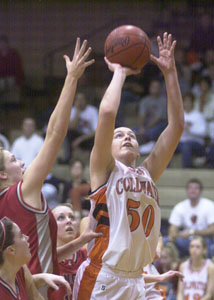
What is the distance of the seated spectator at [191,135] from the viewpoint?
35.3 ft

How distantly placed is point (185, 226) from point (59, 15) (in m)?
6.42

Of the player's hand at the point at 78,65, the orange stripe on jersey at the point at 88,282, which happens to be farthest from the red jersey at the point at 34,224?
the player's hand at the point at 78,65

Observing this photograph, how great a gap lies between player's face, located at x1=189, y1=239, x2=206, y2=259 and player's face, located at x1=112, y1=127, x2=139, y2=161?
377cm

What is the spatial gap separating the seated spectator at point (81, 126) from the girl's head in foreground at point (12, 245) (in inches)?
295

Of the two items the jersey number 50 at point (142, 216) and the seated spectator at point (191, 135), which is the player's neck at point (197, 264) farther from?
the jersey number 50 at point (142, 216)

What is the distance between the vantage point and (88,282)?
4.39 meters

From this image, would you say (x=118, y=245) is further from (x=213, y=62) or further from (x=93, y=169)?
(x=213, y=62)

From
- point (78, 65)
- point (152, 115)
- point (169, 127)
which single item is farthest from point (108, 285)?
point (152, 115)

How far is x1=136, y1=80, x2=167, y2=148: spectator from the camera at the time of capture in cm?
1101

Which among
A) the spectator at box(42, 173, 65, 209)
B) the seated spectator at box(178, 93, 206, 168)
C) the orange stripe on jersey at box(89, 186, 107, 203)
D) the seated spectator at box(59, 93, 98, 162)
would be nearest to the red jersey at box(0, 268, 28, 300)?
the orange stripe on jersey at box(89, 186, 107, 203)

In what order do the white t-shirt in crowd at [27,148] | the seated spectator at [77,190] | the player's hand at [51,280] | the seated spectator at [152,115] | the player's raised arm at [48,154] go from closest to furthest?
the player's hand at [51,280], the player's raised arm at [48,154], the seated spectator at [77,190], the white t-shirt in crowd at [27,148], the seated spectator at [152,115]

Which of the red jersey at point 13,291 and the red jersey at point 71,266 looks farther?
the red jersey at point 71,266

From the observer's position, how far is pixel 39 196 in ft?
12.9

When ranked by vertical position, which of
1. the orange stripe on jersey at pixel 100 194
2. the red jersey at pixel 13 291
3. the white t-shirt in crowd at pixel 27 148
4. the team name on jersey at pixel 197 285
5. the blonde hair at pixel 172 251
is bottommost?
the team name on jersey at pixel 197 285
